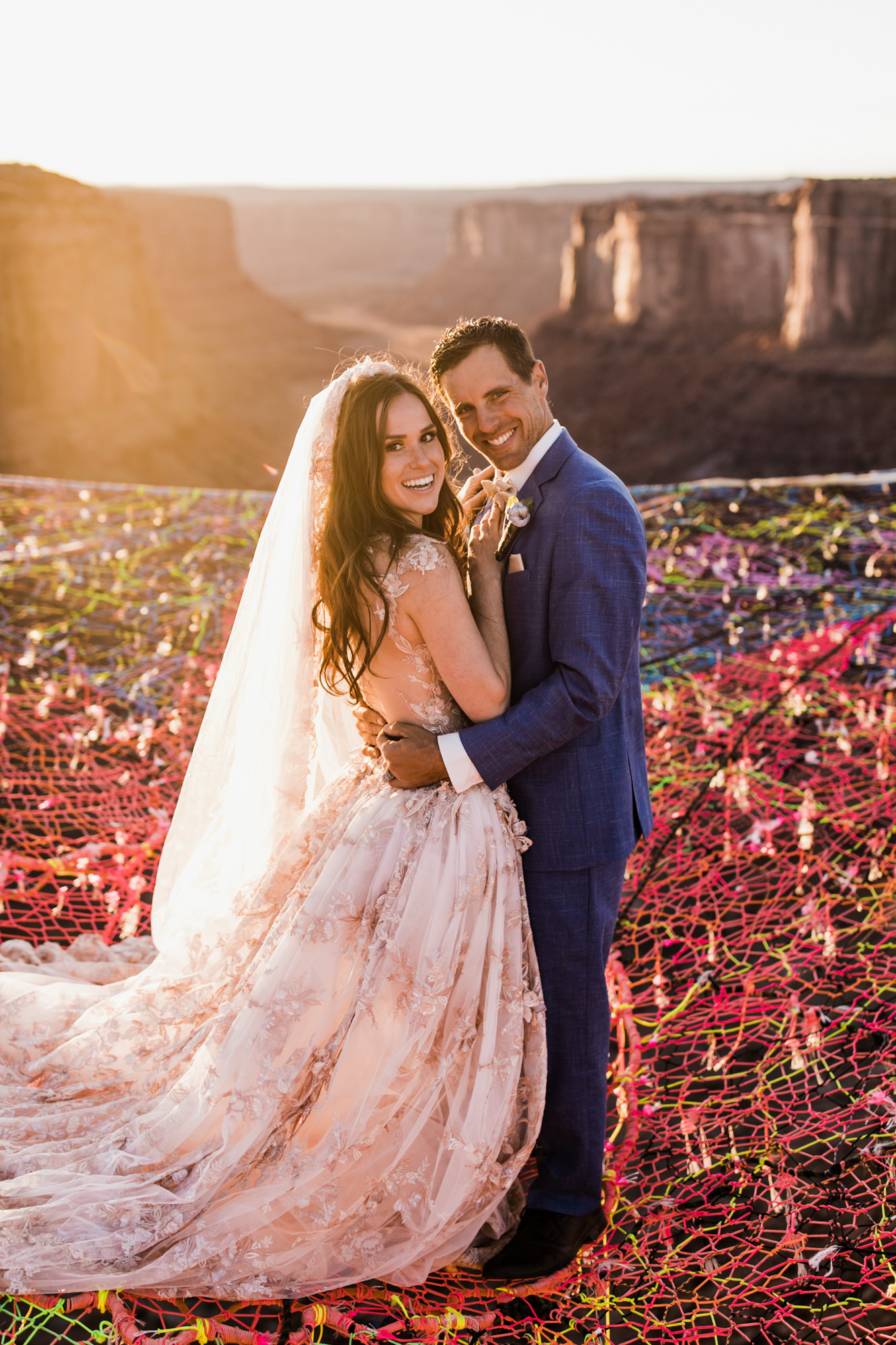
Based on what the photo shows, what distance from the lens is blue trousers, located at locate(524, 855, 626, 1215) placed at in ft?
8.49

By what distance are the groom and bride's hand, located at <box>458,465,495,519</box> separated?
0.14 m

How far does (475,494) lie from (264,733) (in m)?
0.90

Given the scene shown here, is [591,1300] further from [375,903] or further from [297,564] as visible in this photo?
[297,564]

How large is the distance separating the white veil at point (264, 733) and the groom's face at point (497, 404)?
196mm

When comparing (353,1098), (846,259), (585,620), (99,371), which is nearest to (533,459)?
(585,620)

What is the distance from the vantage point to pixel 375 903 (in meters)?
2.61

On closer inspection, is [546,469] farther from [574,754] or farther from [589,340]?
[589,340]

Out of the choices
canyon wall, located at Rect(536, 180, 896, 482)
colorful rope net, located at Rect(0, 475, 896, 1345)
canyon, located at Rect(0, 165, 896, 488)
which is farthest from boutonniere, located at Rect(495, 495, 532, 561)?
canyon wall, located at Rect(536, 180, 896, 482)

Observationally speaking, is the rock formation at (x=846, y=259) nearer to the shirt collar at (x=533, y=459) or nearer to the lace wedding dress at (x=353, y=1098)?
the shirt collar at (x=533, y=459)

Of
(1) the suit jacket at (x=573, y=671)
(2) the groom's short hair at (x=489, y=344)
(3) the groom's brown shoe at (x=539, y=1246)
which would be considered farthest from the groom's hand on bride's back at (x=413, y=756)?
(3) the groom's brown shoe at (x=539, y=1246)

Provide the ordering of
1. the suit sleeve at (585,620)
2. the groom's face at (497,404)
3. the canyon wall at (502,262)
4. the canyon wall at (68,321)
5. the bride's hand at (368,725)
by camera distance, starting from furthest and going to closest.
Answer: the canyon wall at (502,262) → the canyon wall at (68,321) → the bride's hand at (368,725) → the groom's face at (497,404) → the suit sleeve at (585,620)

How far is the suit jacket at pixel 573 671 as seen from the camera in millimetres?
2396

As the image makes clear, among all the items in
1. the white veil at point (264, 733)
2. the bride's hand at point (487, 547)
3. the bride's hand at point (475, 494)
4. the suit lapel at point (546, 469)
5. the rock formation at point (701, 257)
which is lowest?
the white veil at point (264, 733)

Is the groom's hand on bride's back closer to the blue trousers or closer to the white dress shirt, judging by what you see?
the white dress shirt
